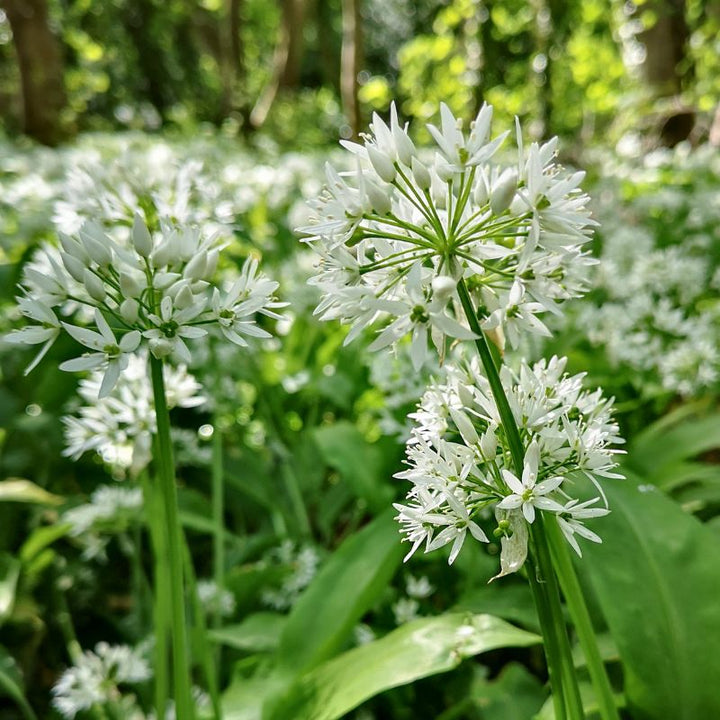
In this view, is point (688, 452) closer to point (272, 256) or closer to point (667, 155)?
point (272, 256)

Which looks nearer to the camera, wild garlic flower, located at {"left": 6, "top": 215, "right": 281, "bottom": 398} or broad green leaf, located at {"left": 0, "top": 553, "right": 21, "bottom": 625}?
wild garlic flower, located at {"left": 6, "top": 215, "right": 281, "bottom": 398}

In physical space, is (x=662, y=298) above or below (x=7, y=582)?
above

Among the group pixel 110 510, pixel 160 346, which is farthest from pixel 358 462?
pixel 160 346

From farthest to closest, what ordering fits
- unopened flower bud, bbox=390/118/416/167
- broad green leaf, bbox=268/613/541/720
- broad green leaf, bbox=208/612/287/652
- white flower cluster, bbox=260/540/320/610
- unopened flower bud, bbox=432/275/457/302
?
1. white flower cluster, bbox=260/540/320/610
2. broad green leaf, bbox=208/612/287/652
3. broad green leaf, bbox=268/613/541/720
4. unopened flower bud, bbox=390/118/416/167
5. unopened flower bud, bbox=432/275/457/302

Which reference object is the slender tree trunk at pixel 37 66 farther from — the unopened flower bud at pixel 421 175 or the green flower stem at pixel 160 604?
the unopened flower bud at pixel 421 175

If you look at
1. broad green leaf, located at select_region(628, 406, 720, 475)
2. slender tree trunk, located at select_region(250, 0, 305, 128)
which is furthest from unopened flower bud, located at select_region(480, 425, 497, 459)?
slender tree trunk, located at select_region(250, 0, 305, 128)

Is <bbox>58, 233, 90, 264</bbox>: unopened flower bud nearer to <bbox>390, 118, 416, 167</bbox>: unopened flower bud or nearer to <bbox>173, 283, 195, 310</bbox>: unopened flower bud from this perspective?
<bbox>173, 283, 195, 310</bbox>: unopened flower bud

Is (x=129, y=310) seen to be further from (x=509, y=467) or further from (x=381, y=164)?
(x=509, y=467)
